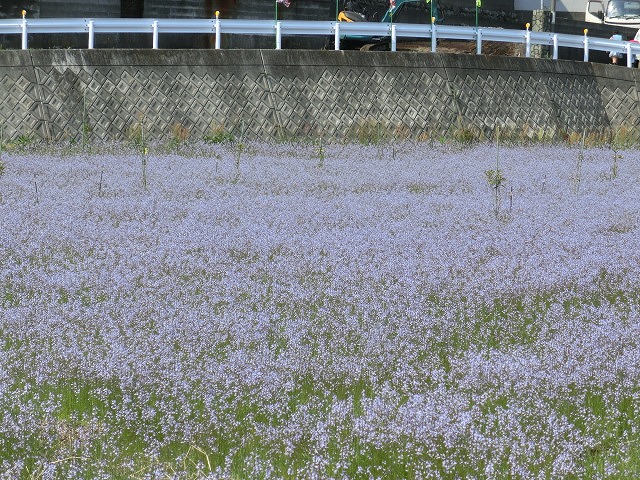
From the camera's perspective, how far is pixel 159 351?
243 inches

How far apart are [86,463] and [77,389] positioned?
1.02 metres

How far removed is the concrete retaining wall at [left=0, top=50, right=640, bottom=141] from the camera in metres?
21.5

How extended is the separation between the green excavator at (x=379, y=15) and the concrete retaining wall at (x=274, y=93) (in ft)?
7.88

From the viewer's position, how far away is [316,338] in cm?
677

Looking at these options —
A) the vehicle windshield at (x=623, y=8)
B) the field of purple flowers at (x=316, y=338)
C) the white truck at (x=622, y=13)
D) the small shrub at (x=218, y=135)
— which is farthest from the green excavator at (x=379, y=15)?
the field of purple flowers at (x=316, y=338)

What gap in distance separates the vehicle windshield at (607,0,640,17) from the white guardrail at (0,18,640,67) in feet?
53.5

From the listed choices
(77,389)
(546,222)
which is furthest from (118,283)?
(546,222)

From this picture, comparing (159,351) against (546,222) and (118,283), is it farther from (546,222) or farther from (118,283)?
(546,222)

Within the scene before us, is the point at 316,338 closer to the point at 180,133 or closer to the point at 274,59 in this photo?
the point at 180,133

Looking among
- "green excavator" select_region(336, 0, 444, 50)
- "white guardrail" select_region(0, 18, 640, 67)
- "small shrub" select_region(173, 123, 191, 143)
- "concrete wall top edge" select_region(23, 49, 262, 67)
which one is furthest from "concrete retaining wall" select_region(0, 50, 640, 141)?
"green excavator" select_region(336, 0, 444, 50)

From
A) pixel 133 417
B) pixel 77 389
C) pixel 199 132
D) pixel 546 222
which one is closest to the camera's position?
pixel 133 417

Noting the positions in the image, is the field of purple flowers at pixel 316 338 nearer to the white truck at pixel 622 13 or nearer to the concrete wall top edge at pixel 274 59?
the concrete wall top edge at pixel 274 59

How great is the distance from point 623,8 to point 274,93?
82.2 feet

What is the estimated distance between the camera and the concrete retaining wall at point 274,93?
846 inches
